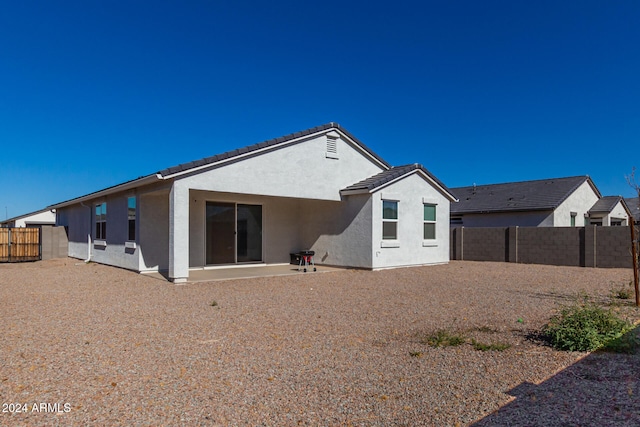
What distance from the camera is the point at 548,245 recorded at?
19047 millimetres

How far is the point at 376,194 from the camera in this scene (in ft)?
49.6

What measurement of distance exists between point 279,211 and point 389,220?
14.0 ft

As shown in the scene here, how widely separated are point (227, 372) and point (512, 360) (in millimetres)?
3331

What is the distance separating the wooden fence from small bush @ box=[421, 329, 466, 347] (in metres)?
20.7

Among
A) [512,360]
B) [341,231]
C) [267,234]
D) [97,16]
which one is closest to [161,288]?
[267,234]

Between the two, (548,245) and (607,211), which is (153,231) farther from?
(607,211)

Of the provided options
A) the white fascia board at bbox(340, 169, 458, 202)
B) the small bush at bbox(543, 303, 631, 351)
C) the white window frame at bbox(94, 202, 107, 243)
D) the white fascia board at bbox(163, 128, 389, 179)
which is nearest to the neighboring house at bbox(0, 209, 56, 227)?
the white window frame at bbox(94, 202, 107, 243)

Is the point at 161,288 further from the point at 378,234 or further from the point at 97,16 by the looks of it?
the point at 97,16

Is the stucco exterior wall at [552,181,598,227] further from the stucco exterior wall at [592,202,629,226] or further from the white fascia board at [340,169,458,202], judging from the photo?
the white fascia board at [340,169,458,202]

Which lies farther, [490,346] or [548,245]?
[548,245]

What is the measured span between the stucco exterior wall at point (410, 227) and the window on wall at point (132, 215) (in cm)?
790

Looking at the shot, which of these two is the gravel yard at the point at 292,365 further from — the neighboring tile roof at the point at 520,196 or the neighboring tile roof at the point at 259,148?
the neighboring tile roof at the point at 520,196

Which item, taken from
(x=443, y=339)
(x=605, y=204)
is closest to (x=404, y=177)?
(x=443, y=339)

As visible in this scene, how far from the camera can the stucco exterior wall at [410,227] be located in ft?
50.0
